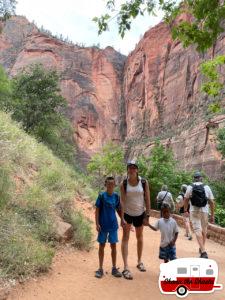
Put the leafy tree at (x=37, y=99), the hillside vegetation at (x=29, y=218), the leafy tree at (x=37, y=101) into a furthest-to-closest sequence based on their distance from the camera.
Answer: the leafy tree at (x=37, y=99)
the leafy tree at (x=37, y=101)
the hillside vegetation at (x=29, y=218)

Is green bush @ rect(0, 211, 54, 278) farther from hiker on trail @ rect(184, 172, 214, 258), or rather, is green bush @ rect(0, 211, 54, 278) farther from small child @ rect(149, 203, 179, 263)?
hiker on trail @ rect(184, 172, 214, 258)

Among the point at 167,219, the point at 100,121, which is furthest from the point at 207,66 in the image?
the point at 100,121

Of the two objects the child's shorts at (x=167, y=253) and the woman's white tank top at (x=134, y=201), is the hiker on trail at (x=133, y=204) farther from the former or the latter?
the child's shorts at (x=167, y=253)

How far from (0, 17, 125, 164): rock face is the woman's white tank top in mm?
55320

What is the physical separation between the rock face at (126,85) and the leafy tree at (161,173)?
37.8 ft

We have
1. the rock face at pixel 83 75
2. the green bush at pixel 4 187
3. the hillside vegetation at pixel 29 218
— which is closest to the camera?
the hillside vegetation at pixel 29 218

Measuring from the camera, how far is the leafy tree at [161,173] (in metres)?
25.5

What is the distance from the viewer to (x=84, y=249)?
333 inches

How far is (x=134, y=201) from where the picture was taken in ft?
21.2

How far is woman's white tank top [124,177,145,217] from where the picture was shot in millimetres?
6441

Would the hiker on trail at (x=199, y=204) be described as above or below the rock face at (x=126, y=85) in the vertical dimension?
below

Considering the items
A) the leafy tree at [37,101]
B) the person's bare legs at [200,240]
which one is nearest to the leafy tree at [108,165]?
the leafy tree at [37,101]

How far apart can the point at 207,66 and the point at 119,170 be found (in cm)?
4060

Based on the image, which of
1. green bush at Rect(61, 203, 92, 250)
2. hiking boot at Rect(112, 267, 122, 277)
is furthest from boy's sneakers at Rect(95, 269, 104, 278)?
green bush at Rect(61, 203, 92, 250)
